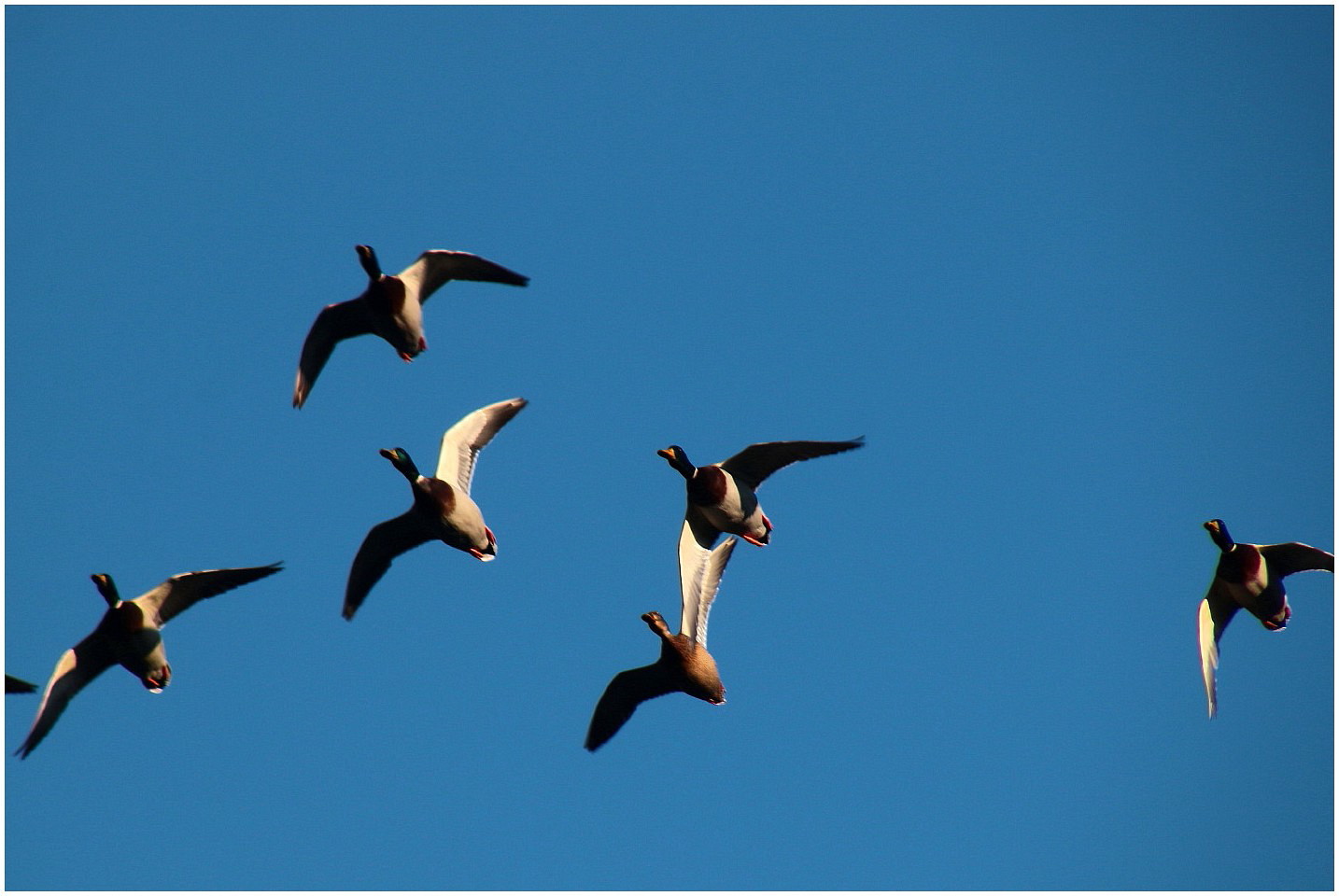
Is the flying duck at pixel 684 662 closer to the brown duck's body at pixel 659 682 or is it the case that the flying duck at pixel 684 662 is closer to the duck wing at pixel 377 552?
the brown duck's body at pixel 659 682

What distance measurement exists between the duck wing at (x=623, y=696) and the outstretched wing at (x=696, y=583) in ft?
2.10

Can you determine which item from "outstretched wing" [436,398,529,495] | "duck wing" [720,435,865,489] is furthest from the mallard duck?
"duck wing" [720,435,865,489]

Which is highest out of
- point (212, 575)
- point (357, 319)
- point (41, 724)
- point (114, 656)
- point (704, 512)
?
point (357, 319)

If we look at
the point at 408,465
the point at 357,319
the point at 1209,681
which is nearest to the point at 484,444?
the point at 408,465

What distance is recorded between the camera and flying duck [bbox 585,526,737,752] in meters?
15.4

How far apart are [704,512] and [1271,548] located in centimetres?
722

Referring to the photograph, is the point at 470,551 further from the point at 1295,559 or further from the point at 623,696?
the point at 1295,559

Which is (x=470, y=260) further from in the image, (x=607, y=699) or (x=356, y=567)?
(x=607, y=699)

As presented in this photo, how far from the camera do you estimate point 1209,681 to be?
15875mm

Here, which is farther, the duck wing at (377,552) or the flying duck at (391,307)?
the duck wing at (377,552)

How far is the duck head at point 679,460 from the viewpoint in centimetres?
1521

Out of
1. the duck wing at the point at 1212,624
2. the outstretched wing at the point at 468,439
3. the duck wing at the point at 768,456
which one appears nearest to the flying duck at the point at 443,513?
the outstretched wing at the point at 468,439

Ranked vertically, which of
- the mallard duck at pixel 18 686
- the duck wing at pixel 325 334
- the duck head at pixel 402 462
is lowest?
the mallard duck at pixel 18 686

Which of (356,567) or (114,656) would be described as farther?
(356,567)
